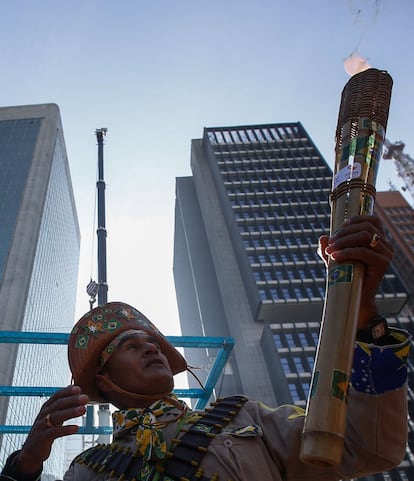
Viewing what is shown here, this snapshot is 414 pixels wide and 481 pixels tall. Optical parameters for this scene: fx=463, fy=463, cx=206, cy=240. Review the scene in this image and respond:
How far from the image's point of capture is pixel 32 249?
46844 millimetres

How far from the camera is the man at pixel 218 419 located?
68.7 inches

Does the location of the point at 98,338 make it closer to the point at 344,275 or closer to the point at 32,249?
the point at 344,275

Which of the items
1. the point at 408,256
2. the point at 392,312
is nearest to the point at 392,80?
the point at 392,312

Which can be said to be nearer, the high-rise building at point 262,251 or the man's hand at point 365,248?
the man's hand at point 365,248

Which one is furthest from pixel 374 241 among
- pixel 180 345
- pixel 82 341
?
pixel 180 345

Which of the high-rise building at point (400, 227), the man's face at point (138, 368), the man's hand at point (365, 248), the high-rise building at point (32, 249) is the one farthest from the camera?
the high-rise building at point (400, 227)

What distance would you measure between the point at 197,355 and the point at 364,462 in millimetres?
84032

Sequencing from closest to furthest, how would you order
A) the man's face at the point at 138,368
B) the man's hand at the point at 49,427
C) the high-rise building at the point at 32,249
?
the man's hand at the point at 49,427 < the man's face at the point at 138,368 < the high-rise building at the point at 32,249

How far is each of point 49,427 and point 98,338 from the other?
2.47ft

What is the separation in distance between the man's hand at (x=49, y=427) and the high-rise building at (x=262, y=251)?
141ft

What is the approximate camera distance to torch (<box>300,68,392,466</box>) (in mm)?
1287

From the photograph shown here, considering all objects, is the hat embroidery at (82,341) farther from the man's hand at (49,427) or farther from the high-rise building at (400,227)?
the high-rise building at (400,227)

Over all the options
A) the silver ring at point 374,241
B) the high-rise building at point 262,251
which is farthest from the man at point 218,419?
the high-rise building at point 262,251

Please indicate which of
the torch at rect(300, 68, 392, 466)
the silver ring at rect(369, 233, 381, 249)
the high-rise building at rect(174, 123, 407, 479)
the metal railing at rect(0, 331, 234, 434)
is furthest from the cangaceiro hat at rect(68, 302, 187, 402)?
the high-rise building at rect(174, 123, 407, 479)
